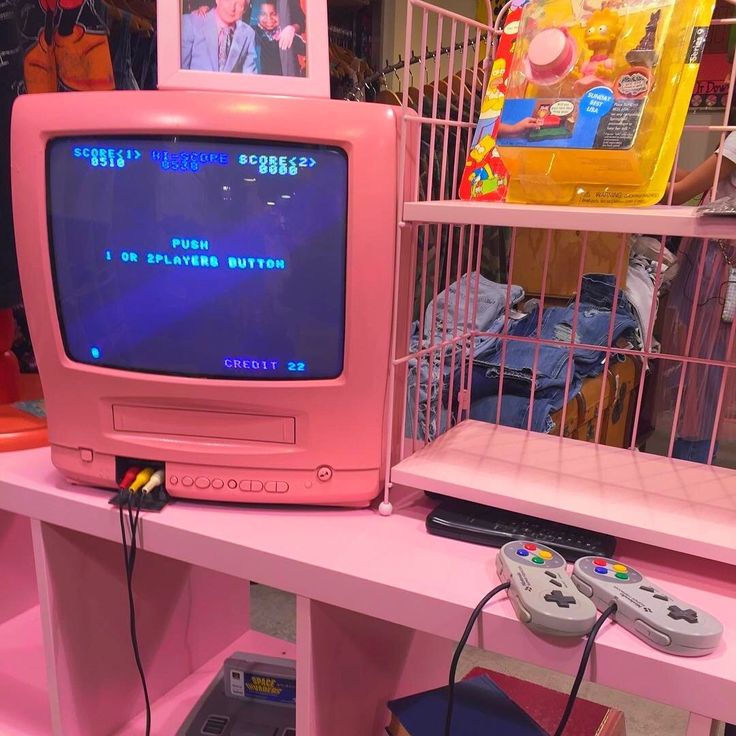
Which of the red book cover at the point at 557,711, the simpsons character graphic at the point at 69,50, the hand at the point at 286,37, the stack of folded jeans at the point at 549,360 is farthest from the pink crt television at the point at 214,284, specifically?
the stack of folded jeans at the point at 549,360

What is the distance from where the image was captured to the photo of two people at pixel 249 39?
82 cm

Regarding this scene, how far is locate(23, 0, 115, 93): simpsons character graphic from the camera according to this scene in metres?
1.33

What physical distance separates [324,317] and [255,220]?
0.13 m

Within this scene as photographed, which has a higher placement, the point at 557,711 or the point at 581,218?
the point at 581,218

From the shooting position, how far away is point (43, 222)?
824mm

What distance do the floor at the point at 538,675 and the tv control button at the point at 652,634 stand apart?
1.16 m

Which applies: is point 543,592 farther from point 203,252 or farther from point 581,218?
point 203,252

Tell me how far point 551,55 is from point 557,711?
85 centimetres

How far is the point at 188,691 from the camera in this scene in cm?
118

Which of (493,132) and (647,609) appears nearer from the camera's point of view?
(647,609)

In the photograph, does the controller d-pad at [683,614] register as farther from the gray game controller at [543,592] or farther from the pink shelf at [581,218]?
the pink shelf at [581,218]

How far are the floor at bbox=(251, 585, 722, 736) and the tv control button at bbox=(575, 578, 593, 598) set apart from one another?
3.71 ft

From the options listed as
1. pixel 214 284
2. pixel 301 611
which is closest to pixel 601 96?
pixel 214 284

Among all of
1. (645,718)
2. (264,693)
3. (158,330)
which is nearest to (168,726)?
(264,693)
